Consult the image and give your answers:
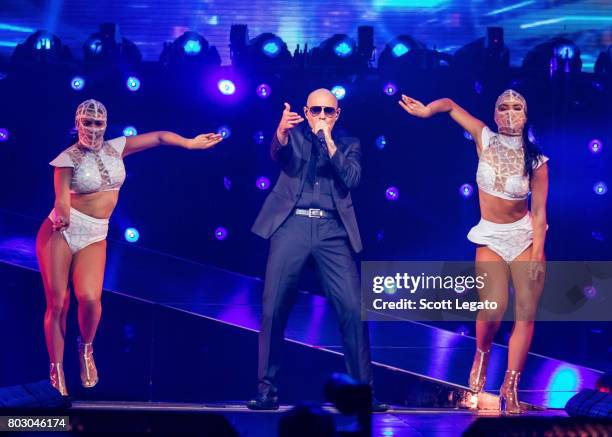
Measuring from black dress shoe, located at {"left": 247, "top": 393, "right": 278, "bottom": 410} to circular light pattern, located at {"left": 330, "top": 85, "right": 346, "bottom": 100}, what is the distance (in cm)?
229

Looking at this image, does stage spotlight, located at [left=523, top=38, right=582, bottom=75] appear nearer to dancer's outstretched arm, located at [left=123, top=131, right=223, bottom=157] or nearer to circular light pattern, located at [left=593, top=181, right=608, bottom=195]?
circular light pattern, located at [left=593, top=181, right=608, bottom=195]

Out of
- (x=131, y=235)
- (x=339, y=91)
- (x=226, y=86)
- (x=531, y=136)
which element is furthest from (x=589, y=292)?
(x=131, y=235)

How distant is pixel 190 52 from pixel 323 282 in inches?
82.4

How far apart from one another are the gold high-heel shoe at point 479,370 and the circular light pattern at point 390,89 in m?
1.96

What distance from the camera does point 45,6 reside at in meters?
6.93

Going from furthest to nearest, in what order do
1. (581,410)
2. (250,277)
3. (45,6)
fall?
(250,277) → (45,6) → (581,410)

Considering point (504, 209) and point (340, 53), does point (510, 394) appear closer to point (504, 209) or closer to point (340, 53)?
point (504, 209)

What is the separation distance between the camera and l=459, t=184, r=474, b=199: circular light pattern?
22.9ft

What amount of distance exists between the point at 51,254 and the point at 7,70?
Answer: 172 cm

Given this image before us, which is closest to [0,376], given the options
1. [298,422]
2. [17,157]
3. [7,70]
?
[17,157]

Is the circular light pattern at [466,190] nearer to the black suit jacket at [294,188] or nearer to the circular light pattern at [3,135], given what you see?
the black suit jacket at [294,188]

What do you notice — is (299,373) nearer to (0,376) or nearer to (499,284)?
(499,284)

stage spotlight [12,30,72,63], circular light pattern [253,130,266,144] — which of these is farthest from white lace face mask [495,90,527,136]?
stage spotlight [12,30,72,63]

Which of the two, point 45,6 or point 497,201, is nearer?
point 497,201
